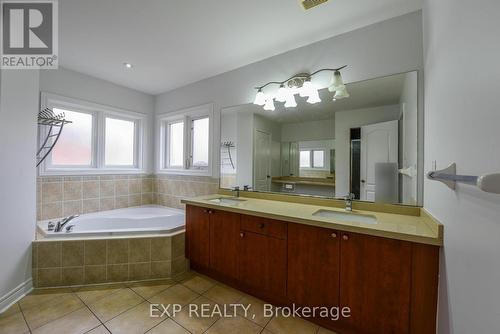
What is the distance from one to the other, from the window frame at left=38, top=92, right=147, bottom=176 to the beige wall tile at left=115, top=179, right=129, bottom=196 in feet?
0.46

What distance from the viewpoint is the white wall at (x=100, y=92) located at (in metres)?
2.48

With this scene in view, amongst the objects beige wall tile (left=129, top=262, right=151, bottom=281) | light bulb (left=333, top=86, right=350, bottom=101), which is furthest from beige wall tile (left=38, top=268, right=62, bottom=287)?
light bulb (left=333, top=86, right=350, bottom=101)

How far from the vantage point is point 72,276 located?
195 cm

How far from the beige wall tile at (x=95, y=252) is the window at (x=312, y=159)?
214 cm

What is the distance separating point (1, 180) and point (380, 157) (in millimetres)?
3130

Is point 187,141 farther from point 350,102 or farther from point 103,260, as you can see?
point 350,102

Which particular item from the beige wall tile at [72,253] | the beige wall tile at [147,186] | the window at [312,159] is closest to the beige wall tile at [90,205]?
the beige wall tile at [147,186]

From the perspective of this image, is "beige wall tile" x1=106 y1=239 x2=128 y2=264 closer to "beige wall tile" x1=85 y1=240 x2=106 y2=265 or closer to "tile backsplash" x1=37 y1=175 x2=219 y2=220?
"beige wall tile" x1=85 y1=240 x2=106 y2=265

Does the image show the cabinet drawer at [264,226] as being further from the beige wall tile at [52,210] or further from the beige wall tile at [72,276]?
the beige wall tile at [52,210]

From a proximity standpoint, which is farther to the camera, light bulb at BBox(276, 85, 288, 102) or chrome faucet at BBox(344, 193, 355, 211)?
light bulb at BBox(276, 85, 288, 102)

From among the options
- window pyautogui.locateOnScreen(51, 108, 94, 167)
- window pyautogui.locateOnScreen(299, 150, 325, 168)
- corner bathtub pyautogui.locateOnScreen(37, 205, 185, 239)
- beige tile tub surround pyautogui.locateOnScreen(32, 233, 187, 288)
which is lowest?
beige tile tub surround pyautogui.locateOnScreen(32, 233, 187, 288)

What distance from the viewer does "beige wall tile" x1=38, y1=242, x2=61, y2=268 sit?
75.0 inches

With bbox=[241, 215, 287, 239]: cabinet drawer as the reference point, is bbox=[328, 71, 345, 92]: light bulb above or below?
above

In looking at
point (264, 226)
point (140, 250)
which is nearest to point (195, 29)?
point (264, 226)
